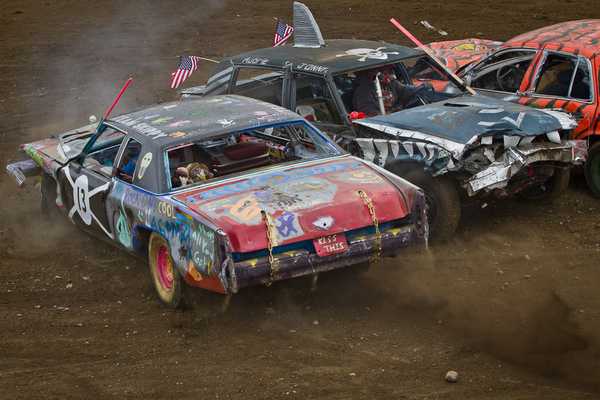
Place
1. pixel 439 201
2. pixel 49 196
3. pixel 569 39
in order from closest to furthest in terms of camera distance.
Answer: pixel 439 201
pixel 49 196
pixel 569 39

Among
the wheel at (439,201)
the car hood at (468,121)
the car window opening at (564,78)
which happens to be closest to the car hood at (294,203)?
the wheel at (439,201)

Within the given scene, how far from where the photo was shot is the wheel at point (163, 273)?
7.38 m

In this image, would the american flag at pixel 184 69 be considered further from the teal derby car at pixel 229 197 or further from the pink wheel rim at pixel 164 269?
the pink wheel rim at pixel 164 269

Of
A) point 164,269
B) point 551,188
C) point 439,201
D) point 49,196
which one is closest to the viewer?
point 164,269

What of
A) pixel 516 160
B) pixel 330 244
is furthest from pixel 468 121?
pixel 330 244

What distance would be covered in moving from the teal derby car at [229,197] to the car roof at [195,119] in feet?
0.04

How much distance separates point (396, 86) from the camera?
32.1ft

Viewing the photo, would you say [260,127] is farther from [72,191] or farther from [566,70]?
[566,70]

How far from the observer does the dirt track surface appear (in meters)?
6.20

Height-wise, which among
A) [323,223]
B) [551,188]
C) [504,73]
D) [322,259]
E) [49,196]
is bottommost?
[551,188]

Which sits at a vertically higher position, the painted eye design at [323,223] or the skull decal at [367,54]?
the skull decal at [367,54]

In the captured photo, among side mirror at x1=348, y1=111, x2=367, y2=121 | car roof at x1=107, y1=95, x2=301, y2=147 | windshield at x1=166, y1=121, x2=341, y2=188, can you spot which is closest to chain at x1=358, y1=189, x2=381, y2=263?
windshield at x1=166, y1=121, x2=341, y2=188

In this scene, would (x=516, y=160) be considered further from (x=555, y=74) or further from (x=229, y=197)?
(x=229, y=197)

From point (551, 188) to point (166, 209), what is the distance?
401 cm
